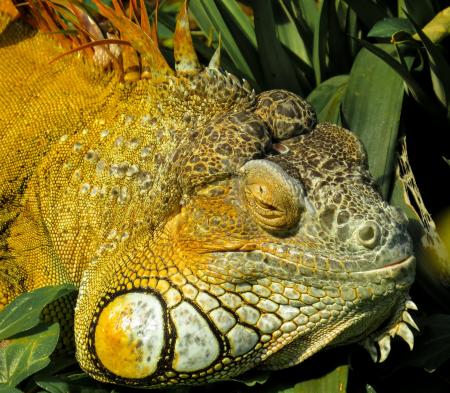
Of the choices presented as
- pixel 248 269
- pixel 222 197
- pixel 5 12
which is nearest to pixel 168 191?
pixel 222 197

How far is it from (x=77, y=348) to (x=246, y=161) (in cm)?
110

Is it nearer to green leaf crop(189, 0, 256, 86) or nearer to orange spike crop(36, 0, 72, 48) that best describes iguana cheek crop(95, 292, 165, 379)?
orange spike crop(36, 0, 72, 48)

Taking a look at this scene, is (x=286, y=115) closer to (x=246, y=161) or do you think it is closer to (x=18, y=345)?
(x=246, y=161)

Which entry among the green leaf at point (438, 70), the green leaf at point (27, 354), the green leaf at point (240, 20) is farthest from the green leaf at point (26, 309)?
the green leaf at point (240, 20)

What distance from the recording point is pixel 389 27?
441cm

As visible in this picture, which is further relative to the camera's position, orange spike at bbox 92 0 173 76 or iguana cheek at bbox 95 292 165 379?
orange spike at bbox 92 0 173 76

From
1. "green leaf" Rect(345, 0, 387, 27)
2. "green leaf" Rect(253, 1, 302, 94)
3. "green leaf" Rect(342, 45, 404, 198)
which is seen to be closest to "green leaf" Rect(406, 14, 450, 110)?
"green leaf" Rect(342, 45, 404, 198)

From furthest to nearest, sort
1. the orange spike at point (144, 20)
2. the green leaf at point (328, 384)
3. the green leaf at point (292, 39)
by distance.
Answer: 1. the green leaf at point (292, 39)
2. the orange spike at point (144, 20)
3. the green leaf at point (328, 384)

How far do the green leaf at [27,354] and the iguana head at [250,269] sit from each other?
154 millimetres

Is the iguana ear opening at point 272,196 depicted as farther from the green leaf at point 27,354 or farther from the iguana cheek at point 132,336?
the green leaf at point 27,354

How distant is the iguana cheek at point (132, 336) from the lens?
319 centimetres

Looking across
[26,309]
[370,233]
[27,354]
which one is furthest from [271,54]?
[27,354]

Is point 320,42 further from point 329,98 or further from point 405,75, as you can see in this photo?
point 405,75

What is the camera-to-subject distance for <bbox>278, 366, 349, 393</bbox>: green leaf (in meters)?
3.48
